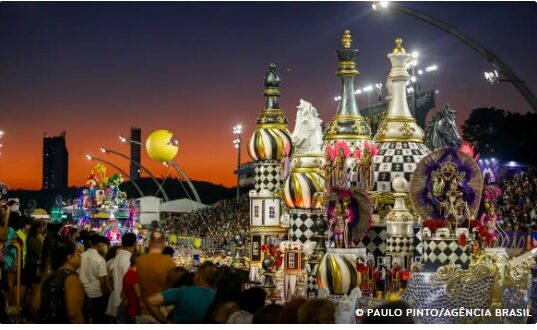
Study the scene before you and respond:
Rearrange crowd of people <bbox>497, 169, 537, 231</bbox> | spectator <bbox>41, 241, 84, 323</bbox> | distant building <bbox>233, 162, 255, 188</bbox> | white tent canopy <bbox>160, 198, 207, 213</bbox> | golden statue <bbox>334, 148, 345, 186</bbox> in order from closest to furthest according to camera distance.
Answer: spectator <bbox>41, 241, 84, 323</bbox>, golden statue <bbox>334, 148, 345, 186</bbox>, crowd of people <bbox>497, 169, 537, 231</bbox>, white tent canopy <bbox>160, 198, 207, 213</bbox>, distant building <bbox>233, 162, 255, 188</bbox>

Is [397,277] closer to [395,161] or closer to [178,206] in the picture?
[395,161]

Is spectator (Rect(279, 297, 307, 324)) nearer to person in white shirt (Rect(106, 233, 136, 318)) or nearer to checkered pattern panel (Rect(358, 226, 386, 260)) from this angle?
person in white shirt (Rect(106, 233, 136, 318))

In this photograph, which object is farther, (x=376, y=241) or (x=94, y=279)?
(x=376, y=241)

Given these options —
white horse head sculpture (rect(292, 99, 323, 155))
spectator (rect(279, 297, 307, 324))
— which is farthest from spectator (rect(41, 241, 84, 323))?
white horse head sculpture (rect(292, 99, 323, 155))

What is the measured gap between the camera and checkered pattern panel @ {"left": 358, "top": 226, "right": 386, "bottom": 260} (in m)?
23.4

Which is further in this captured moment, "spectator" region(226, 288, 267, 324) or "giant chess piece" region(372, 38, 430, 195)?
"giant chess piece" region(372, 38, 430, 195)

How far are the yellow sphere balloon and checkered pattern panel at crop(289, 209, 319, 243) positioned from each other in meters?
16.1

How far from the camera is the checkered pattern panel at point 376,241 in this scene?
23.4m

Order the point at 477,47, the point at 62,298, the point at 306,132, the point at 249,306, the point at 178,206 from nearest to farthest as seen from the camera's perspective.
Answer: the point at 249,306 → the point at 62,298 → the point at 477,47 → the point at 306,132 → the point at 178,206

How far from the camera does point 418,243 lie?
22.2 meters

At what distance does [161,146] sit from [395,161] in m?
19.8

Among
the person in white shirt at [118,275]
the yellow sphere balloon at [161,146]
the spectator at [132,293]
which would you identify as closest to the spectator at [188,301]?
the spectator at [132,293]

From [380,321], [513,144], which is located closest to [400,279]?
[380,321]

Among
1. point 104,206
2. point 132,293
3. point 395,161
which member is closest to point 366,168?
point 395,161
